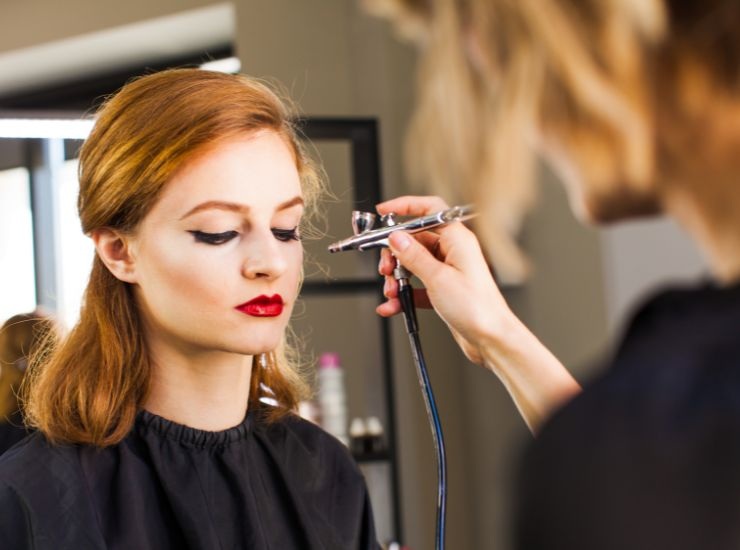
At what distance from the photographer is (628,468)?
15.3 inches

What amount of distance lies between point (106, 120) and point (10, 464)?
1.29ft

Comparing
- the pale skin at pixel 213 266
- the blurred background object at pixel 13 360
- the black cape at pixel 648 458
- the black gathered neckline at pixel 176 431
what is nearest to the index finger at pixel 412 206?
the pale skin at pixel 213 266

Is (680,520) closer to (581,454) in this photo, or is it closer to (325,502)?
(581,454)

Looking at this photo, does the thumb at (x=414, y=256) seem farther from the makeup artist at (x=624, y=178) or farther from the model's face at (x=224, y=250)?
the makeup artist at (x=624, y=178)

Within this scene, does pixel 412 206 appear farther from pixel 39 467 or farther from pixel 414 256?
pixel 39 467

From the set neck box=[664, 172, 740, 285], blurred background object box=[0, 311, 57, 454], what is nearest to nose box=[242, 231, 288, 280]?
neck box=[664, 172, 740, 285]

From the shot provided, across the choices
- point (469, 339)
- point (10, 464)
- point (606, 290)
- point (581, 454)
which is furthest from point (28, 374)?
point (581, 454)

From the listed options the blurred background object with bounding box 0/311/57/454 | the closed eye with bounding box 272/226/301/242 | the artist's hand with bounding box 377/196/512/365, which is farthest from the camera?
the blurred background object with bounding box 0/311/57/454

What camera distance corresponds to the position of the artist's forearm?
0.95 m

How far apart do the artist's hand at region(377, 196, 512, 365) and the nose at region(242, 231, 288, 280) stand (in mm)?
136

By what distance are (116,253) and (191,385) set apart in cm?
18

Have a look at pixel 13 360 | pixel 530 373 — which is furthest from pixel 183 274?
pixel 13 360

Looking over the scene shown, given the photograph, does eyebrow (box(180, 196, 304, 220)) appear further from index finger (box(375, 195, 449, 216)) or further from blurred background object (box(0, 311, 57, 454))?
blurred background object (box(0, 311, 57, 454))

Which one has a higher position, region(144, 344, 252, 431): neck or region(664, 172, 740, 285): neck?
region(664, 172, 740, 285): neck
